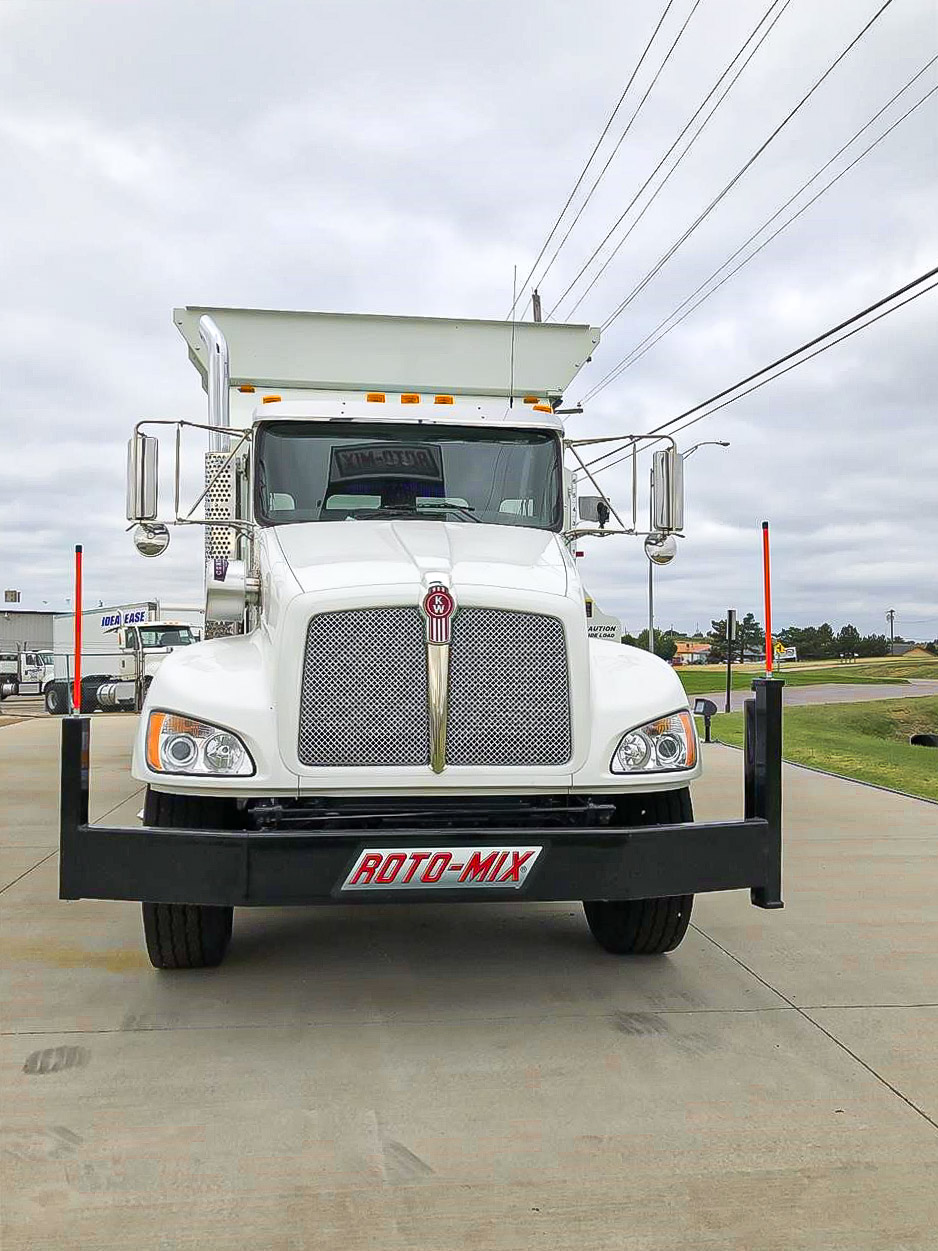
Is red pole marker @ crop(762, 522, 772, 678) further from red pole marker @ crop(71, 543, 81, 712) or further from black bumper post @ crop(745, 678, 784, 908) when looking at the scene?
red pole marker @ crop(71, 543, 81, 712)

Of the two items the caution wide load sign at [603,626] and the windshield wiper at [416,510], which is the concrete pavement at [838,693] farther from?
the windshield wiper at [416,510]

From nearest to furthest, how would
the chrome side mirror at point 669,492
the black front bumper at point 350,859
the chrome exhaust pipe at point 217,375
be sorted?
the black front bumper at point 350,859 → the chrome side mirror at point 669,492 → the chrome exhaust pipe at point 217,375

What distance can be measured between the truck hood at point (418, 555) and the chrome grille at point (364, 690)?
16cm

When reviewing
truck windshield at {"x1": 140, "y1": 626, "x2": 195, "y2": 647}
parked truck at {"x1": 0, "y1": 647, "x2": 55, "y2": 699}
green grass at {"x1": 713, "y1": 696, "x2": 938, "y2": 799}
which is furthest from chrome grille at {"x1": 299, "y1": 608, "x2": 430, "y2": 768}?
parked truck at {"x1": 0, "y1": 647, "x2": 55, "y2": 699}

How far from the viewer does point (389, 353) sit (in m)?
7.29

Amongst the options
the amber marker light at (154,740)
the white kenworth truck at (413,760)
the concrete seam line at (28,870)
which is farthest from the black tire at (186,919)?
the concrete seam line at (28,870)

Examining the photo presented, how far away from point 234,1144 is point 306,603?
1903 millimetres

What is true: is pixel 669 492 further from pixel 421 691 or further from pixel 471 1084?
pixel 471 1084

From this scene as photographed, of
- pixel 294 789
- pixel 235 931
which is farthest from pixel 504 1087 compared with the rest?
pixel 235 931

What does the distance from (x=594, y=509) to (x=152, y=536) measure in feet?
7.47

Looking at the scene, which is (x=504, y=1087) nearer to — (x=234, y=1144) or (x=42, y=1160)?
(x=234, y=1144)

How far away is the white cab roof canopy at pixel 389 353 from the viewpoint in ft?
23.7

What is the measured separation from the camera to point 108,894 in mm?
4113

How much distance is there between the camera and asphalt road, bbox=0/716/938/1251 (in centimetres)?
297
